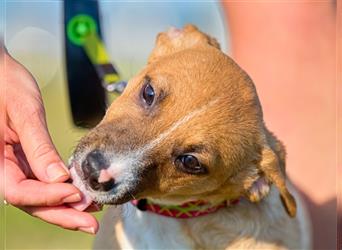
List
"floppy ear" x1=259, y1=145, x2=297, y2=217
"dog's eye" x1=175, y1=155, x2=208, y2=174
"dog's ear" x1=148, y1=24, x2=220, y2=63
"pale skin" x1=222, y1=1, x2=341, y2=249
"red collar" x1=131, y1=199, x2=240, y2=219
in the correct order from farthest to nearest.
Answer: "pale skin" x1=222, y1=1, x2=341, y2=249
"dog's ear" x1=148, y1=24, x2=220, y2=63
"red collar" x1=131, y1=199, x2=240, y2=219
"floppy ear" x1=259, y1=145, x2=297, y2=217
"dog's eye" x1=175, y1=155, x2=208, y2=174

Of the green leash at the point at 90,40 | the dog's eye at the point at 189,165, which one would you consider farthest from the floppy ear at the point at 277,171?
the green leash at the point at 90,40

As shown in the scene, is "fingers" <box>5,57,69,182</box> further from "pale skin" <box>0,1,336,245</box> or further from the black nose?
"pale skin" <box>0,1,336,245</box>

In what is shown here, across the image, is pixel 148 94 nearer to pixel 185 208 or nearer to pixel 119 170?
pixel 119 170

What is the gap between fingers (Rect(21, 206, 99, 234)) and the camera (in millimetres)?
2521

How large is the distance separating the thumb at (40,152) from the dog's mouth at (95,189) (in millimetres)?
91

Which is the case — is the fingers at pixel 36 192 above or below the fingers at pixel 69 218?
above

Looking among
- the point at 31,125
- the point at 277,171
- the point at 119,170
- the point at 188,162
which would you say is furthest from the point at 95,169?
the point at 277,171

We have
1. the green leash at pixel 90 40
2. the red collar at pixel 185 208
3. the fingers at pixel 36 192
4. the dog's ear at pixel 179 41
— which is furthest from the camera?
the green leash at pixel 90 40

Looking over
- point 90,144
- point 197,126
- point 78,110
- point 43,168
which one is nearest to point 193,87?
point 197,126

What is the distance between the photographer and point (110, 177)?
2.63 m

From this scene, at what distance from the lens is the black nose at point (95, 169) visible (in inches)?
103

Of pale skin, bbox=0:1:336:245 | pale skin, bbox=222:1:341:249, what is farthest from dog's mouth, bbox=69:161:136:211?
pale skin, bbox=222:1:341:249

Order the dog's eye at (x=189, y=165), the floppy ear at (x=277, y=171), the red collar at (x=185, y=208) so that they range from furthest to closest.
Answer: the red collar at (x=185, y=208)
the floppy ear at (x=277, y=171)
the dog's eye at (x=189, y=165)

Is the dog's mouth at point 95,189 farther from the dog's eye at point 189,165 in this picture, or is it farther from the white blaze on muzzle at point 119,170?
the dog's eye at point 189,165
